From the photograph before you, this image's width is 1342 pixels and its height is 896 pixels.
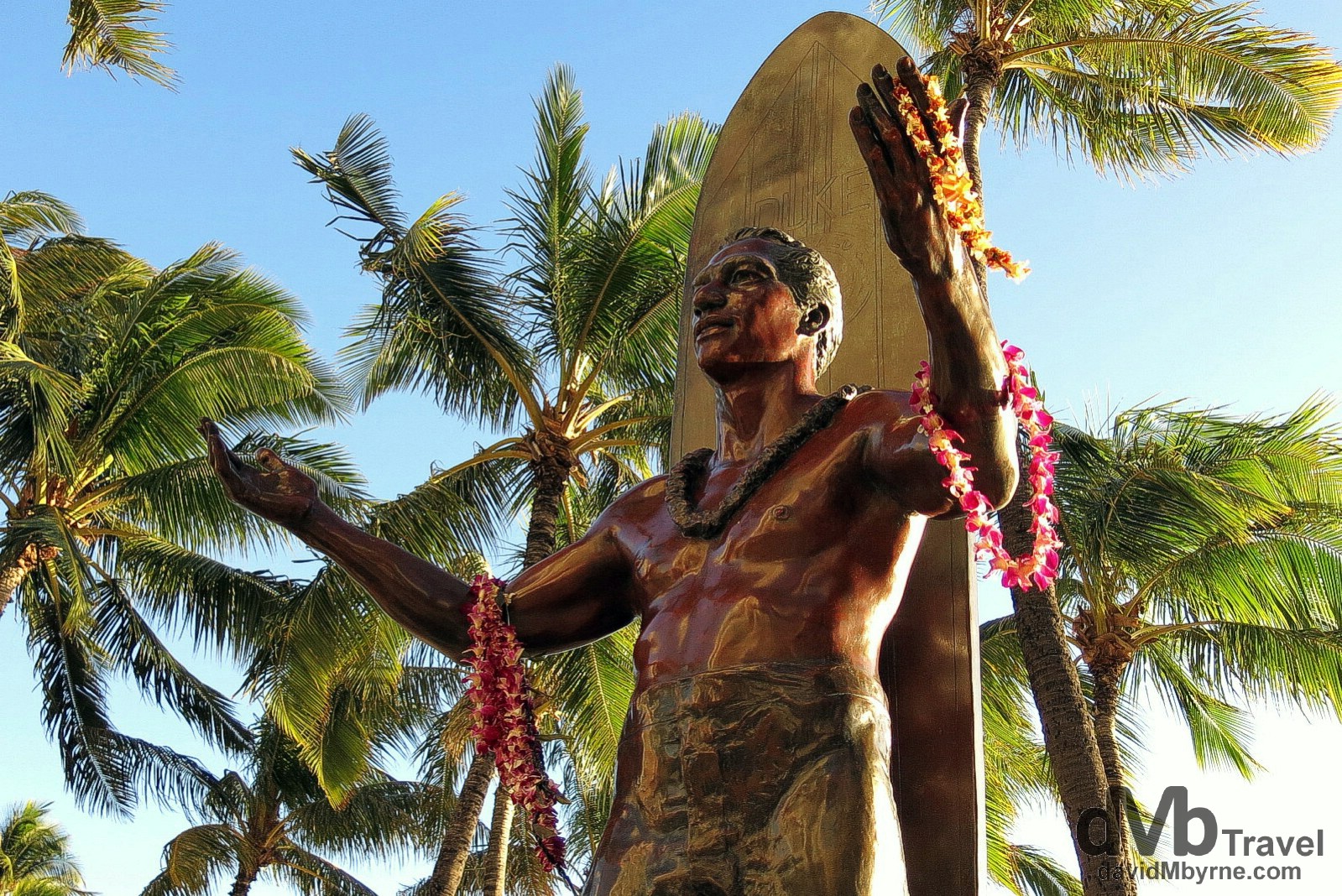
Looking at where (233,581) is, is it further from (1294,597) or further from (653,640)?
(653,640)

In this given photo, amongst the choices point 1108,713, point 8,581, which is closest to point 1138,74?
point 1108,713

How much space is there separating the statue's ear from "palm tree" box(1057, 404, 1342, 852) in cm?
1133

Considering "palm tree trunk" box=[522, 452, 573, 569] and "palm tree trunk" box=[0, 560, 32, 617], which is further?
"palm tree trunk" box=[0, 560, 32, 617]

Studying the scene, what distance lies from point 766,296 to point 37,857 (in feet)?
140

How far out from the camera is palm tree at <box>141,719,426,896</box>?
78.7 ft

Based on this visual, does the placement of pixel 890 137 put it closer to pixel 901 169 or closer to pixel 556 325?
pixel 901 169

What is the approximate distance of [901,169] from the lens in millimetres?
3109

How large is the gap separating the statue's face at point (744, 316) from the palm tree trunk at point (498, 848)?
13487 millimetres

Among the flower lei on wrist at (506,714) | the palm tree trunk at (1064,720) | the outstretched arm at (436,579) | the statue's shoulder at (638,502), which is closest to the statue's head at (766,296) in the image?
the statue's shoulder at (638,502)

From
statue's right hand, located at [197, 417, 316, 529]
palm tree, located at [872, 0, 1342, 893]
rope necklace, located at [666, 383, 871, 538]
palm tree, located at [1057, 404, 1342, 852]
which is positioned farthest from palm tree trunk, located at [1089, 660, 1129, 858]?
statue's right hand, located at [197, 417, 316, 529]

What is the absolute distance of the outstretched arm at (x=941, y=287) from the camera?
3.12m

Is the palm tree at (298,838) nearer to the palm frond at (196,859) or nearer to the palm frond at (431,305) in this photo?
the palm frond at (196,859)

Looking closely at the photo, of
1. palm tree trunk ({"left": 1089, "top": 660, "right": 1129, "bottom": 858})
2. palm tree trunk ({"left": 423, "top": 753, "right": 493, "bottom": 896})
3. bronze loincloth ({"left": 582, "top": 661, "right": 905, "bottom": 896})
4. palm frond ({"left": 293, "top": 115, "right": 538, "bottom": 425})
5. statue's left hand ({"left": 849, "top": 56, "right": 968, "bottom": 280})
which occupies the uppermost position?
palm frond ({"left": 293, "top": 115, "right": 538, "bottom": 425})

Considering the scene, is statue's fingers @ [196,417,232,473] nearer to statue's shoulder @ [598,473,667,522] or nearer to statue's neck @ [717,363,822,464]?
statue's shoulder @ [598,473,667,522]
